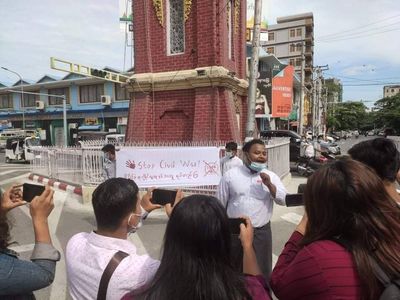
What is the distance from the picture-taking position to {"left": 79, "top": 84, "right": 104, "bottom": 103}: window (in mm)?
36669

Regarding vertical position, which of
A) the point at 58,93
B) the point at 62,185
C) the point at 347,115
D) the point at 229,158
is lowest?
the point at 62,185

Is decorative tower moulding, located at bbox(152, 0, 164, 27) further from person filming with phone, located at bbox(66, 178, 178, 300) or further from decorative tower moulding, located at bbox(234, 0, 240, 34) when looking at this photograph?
person filming with phone, located at bbox(66, 178, 178, 300)

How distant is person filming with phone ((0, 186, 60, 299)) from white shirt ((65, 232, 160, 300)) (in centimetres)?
12

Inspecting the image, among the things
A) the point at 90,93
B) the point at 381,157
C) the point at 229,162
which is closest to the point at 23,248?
the point at 229,162

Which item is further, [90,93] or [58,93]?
[58,93]

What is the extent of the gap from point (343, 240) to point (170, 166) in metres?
6.73

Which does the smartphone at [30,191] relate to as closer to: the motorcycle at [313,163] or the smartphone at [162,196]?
the smartphone at [162,196]

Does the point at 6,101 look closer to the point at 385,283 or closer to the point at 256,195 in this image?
the point at 256,195

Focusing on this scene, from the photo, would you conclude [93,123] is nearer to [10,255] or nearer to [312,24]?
[10,255]

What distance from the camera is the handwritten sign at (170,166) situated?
325 inches

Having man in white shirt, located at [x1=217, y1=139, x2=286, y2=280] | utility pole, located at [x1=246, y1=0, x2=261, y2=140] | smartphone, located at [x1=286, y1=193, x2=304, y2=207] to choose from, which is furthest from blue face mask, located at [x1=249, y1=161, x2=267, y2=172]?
utility pole, located at [x1=246, y1=0, x2=261, y2=140]

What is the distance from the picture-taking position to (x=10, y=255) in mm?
1761

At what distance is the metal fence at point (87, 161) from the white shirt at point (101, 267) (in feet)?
22.0

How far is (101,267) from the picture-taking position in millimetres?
1828
